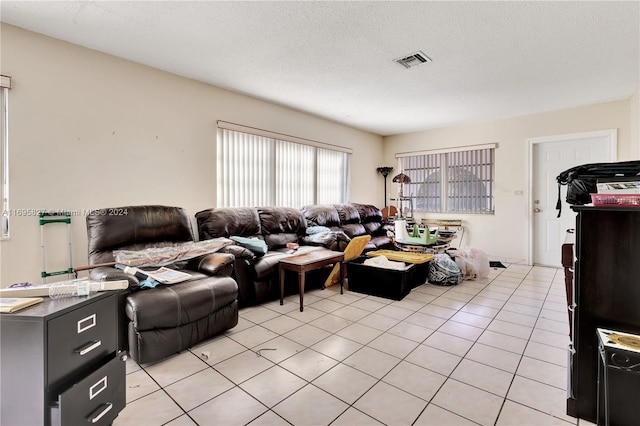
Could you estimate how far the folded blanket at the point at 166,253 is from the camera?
257 cm

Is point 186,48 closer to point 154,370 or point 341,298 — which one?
point 154,370

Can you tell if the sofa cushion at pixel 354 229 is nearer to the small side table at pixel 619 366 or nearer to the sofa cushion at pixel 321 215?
the sofa cushion at pixel 321 215

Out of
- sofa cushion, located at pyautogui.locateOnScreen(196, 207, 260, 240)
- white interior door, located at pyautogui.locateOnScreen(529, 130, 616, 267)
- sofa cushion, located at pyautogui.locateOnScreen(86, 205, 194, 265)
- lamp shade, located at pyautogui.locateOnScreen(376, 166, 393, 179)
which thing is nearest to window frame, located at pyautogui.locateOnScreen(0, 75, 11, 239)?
sofa cushion, located at pyautogui.locateOnScreen(86, 205, 194, 265)

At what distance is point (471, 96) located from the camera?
4.18 meters

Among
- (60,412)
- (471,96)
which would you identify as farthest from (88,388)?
(471,96)

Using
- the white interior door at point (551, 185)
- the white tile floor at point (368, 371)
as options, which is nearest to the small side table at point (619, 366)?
the white tile floor at point (368, 371)

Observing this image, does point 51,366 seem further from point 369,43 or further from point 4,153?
point 369,43

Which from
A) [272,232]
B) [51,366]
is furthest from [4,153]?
[272,232]

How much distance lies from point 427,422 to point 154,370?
1.71 meters

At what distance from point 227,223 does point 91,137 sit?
1.56 meters

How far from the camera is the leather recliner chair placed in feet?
6.53

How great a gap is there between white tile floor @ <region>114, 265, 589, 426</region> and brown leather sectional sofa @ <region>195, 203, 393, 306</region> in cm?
29

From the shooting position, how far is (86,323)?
4.02ft

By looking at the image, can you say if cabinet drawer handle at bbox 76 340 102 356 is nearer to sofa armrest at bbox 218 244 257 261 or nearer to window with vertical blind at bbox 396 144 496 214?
sofa armrest at bbox 218 244 257 261
